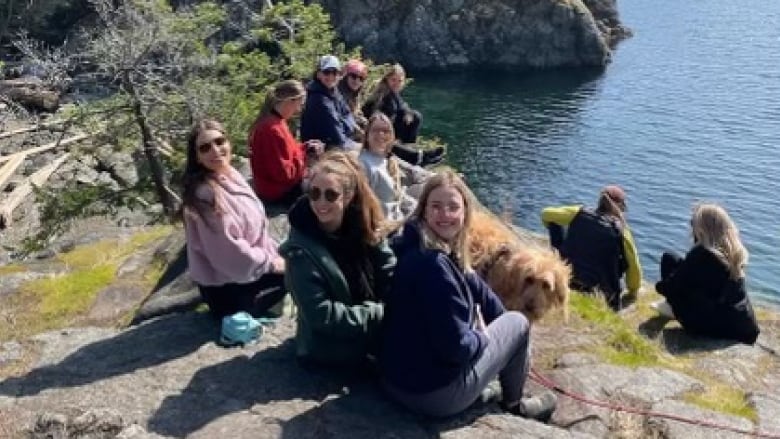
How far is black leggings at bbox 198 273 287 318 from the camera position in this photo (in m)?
8.18

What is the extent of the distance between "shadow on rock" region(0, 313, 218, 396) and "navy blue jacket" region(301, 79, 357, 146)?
4.92 m

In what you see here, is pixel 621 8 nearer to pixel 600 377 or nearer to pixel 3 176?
pixel 3 176

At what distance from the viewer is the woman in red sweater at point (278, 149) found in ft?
35.4

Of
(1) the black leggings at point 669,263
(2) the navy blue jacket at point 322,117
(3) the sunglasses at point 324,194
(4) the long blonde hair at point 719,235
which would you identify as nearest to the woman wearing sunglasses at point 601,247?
(1) the black leggings at point 669,263

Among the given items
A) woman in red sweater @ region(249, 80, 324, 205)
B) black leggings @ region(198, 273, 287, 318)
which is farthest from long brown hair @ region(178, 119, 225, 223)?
woman in red sweater @ region(249, 80, 324, 205)

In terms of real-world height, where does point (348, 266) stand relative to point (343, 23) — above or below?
above

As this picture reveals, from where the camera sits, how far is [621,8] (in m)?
99.2

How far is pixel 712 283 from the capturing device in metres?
11.0

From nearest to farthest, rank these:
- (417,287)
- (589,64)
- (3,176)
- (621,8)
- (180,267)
Result: 1. (417,287)
2. (180,267)
3. (3,176)
4. (589,64)
5. (621,8)

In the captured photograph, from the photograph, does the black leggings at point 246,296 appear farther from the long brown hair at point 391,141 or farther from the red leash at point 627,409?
the long brown hair at point 391,141

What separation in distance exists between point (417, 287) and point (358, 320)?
74 centimetres

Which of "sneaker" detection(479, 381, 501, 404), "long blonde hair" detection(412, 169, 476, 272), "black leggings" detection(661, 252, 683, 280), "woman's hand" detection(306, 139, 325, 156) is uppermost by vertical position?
"long blonde hair" detection(412, 169, 476, 272)

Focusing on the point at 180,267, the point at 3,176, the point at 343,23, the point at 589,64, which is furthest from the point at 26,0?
the point at 180,267

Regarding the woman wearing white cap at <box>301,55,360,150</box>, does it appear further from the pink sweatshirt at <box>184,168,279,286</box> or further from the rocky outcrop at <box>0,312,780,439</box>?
the rocky outcrop at <box>0,312,780,439</box>
